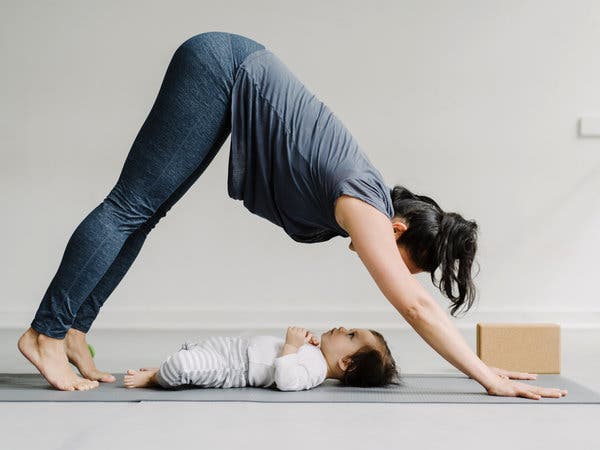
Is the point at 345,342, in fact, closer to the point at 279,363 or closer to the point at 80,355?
the point at 279,363

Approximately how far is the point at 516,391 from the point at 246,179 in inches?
32.6

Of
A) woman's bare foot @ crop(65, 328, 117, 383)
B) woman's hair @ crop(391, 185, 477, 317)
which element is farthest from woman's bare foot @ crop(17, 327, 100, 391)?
woman's hair @ crop(391, 185, 477, 317)

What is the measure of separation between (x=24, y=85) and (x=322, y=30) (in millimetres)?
1541

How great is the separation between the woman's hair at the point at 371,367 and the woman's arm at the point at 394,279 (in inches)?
12.2

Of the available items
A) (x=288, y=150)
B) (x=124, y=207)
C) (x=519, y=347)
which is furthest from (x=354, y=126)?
(x=124, y=207)

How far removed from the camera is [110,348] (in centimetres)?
314

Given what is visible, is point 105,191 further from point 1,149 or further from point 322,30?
point 322,30

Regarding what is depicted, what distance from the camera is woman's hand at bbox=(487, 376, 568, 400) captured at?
74.8 inches

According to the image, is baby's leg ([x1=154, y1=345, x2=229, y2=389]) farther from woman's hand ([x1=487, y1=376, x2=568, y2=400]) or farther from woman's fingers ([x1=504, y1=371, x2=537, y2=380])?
woman's fingers ([x1=504, y1=371, x2=537, y2=380])

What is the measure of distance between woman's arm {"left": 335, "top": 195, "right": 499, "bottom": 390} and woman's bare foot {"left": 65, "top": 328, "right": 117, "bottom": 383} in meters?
0.81

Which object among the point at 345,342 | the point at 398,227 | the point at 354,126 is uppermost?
the point at 354,126

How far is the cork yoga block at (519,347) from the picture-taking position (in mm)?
2461
